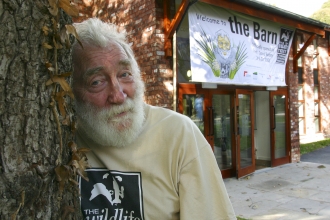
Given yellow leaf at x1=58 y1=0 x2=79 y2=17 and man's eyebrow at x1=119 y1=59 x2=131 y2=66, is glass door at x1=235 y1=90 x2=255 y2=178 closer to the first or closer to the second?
man's eyebrow at x1=119 y1=59 x2=131 y2=66

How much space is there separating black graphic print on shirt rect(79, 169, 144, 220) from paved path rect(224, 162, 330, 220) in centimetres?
402

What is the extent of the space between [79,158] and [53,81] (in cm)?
35

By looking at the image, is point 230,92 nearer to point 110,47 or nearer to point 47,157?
point 110,47

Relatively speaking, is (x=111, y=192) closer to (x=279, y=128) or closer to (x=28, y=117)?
(x=28, y=117)

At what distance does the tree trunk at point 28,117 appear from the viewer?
104 centimetres

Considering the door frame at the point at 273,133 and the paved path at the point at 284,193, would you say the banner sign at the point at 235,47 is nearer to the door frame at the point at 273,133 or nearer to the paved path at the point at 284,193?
the door frame at the point at 273,133

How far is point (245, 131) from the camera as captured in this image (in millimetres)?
8172

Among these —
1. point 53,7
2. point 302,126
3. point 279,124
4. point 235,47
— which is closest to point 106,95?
point 53,7

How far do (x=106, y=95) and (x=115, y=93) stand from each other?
5cm

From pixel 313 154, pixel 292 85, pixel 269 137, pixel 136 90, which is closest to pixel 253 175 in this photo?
pixel 269 137

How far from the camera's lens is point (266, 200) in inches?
237

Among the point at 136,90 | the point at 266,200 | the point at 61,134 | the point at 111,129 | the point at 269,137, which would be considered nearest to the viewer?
the point at 61,134

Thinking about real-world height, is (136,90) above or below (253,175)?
above

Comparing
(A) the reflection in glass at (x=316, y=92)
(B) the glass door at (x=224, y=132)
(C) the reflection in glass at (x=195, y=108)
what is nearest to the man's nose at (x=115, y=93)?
(C) the reflection in glass at (x=195, y=108)
